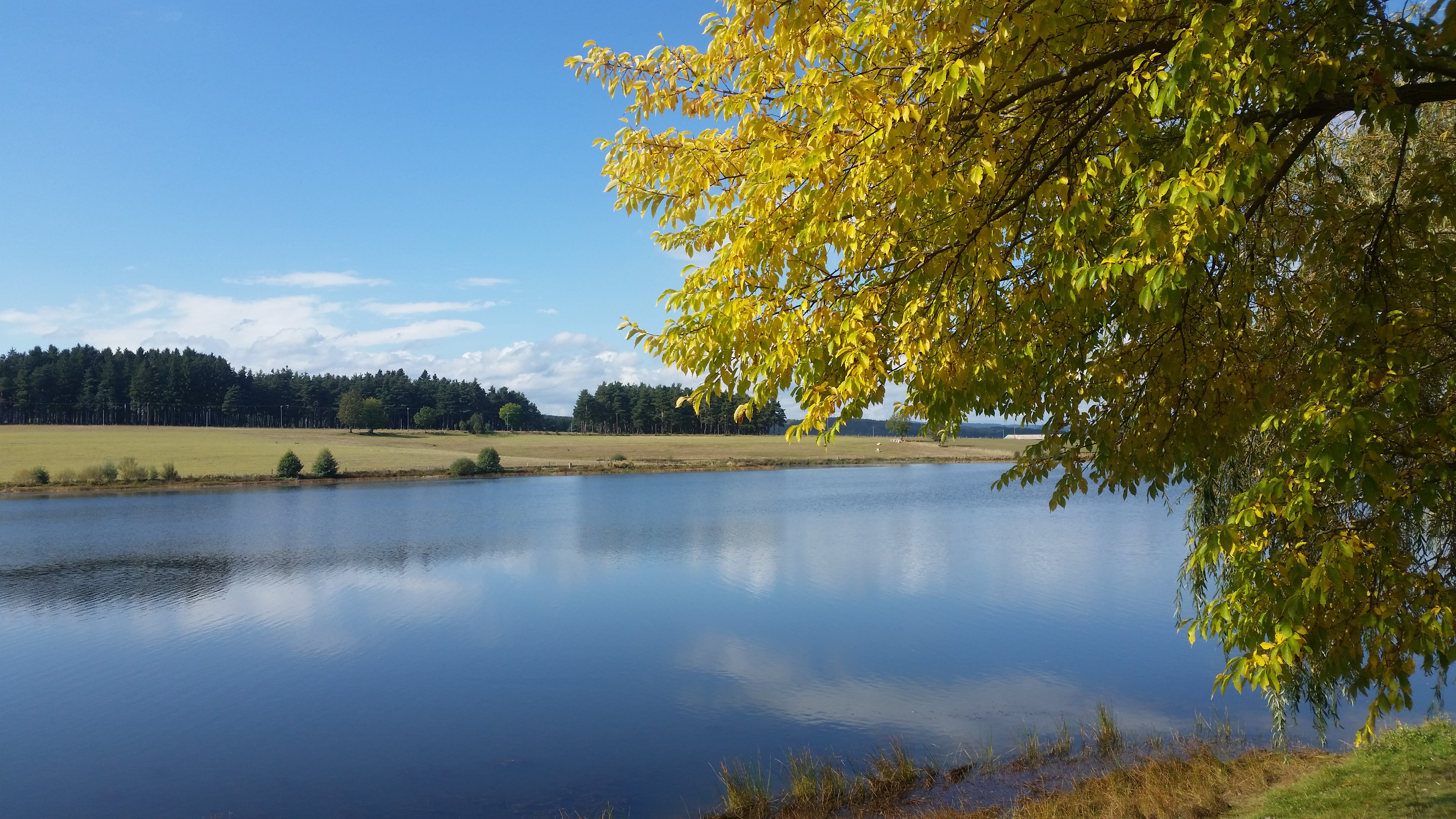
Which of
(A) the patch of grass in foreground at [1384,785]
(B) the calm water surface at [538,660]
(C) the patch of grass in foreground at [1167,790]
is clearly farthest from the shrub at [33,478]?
(A) the patch of grass in foreground at [1384,785]

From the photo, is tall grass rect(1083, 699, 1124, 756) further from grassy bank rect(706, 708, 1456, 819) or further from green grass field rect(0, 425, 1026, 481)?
green grass field rect(0, 425, 1026, 481)

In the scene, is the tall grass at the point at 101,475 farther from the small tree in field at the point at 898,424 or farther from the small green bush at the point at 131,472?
the small tree in field at the point at 898,424

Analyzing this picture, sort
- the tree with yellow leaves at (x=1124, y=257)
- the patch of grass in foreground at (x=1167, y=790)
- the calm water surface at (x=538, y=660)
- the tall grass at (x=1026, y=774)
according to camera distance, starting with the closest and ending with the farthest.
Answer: the tree with yellow leaves at (x=1124, y=257) < the patch of grass in foreground at (x=1167, y=790) < the tall grass at (x=1026, y=774) < the calm water surface at (x=538, y=660)

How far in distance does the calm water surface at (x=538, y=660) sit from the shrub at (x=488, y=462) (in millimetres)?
40074

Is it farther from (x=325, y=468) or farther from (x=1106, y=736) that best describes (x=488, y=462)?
(x=1106, y=736)

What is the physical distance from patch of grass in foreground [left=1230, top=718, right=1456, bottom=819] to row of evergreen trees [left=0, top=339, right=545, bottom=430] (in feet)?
445

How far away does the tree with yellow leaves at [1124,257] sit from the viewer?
4984mm

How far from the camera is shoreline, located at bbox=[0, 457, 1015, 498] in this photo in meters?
59.8

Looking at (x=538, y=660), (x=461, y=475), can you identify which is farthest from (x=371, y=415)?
(x=538, y=660)

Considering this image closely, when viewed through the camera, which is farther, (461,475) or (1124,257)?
(461,475)

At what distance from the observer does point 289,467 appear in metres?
67.7

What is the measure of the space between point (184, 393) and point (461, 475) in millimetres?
71897

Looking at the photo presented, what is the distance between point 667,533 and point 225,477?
151 feet

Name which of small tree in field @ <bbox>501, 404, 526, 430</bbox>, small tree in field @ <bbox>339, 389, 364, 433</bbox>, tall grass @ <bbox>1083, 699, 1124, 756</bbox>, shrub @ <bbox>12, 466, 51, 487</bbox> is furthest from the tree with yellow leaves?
small tree in field @ <bbox>501, 404, 526, 430</bbox>
